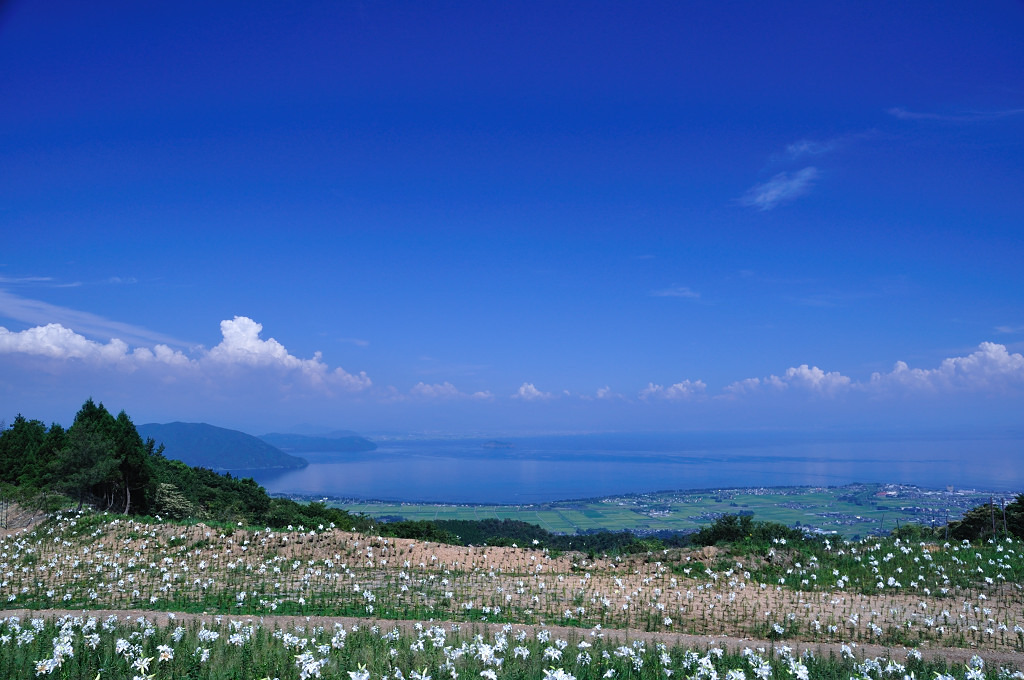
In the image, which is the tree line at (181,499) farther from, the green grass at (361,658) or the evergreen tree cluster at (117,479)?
the green grass at (361,658)

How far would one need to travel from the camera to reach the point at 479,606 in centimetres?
1220

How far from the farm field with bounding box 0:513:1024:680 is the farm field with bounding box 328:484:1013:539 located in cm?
3103

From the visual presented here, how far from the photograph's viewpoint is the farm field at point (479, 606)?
6766 millimetres

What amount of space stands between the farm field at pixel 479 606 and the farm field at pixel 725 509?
31028 millimetres

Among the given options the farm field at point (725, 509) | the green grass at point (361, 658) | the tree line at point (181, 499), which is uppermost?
the green grass at point (361, 658)

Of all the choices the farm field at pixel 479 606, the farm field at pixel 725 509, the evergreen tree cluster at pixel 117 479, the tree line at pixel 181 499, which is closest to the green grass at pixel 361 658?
the farm field at pixel 479 606

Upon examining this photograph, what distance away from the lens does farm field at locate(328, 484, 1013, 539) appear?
5262cm

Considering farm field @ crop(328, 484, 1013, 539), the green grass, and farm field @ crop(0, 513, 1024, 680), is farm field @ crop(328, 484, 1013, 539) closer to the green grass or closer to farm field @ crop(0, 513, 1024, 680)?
farm field @ crop(0, 513, 1024, 680)

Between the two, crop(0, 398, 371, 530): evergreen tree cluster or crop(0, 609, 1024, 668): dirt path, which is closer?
crop(0, 609, 1024, 668): dirt path

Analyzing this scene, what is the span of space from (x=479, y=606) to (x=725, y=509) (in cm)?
7166

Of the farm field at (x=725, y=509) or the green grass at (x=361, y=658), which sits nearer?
the green grass at (x=361, y=658)

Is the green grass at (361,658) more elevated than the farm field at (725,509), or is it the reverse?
the green grass at (361,658)

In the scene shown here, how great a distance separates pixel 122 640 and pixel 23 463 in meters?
38.6

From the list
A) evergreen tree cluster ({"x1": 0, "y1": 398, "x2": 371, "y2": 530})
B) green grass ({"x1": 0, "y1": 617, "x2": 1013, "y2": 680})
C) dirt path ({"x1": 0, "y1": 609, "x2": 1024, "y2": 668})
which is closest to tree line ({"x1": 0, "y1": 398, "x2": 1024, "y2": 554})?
evergreen tree cluster ({"x1": 0, "y1": 398, "x2": 371, "y2": 530})
